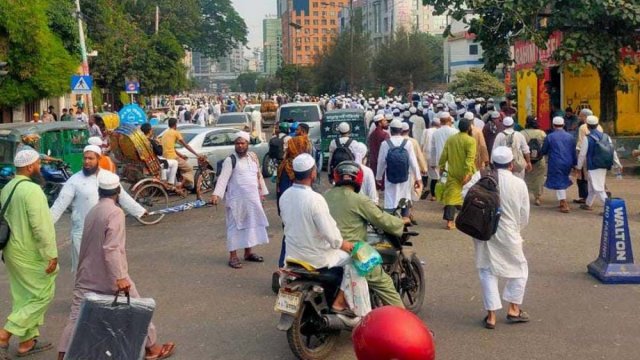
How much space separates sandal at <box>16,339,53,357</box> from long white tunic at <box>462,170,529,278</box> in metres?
3.96

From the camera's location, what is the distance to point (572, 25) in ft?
62.8

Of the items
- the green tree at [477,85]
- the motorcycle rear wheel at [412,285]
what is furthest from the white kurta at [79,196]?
the green tree at [477,85]

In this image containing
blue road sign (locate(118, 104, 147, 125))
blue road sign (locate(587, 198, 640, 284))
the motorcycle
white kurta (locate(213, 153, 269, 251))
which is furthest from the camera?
blue road sign (locate(118, 104, 147, 125))

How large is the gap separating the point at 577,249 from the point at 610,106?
1183 cm

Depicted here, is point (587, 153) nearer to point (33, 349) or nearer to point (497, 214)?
point (497, 214)

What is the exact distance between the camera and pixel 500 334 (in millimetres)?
7176

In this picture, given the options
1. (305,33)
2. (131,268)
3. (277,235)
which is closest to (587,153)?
(277,235)

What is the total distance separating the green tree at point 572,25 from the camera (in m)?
18.3

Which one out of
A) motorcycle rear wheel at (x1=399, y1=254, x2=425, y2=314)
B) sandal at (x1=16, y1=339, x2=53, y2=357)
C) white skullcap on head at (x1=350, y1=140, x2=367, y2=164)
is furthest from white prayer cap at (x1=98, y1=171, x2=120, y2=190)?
white skullcap on head at (x1=350, y1=140, x2=367, y2=164)

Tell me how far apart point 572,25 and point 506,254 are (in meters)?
13.3

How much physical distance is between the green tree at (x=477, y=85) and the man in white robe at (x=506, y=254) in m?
38.2

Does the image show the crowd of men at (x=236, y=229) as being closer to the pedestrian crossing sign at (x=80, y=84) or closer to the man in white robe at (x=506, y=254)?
the man in white robe at (x=506, y=254)

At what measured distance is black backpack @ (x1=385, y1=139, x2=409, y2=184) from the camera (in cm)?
1177

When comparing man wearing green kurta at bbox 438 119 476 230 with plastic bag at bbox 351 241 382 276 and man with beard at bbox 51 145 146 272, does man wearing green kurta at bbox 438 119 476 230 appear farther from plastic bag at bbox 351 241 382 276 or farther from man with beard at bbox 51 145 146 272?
plastic bag at bbox 351 241 382 276
